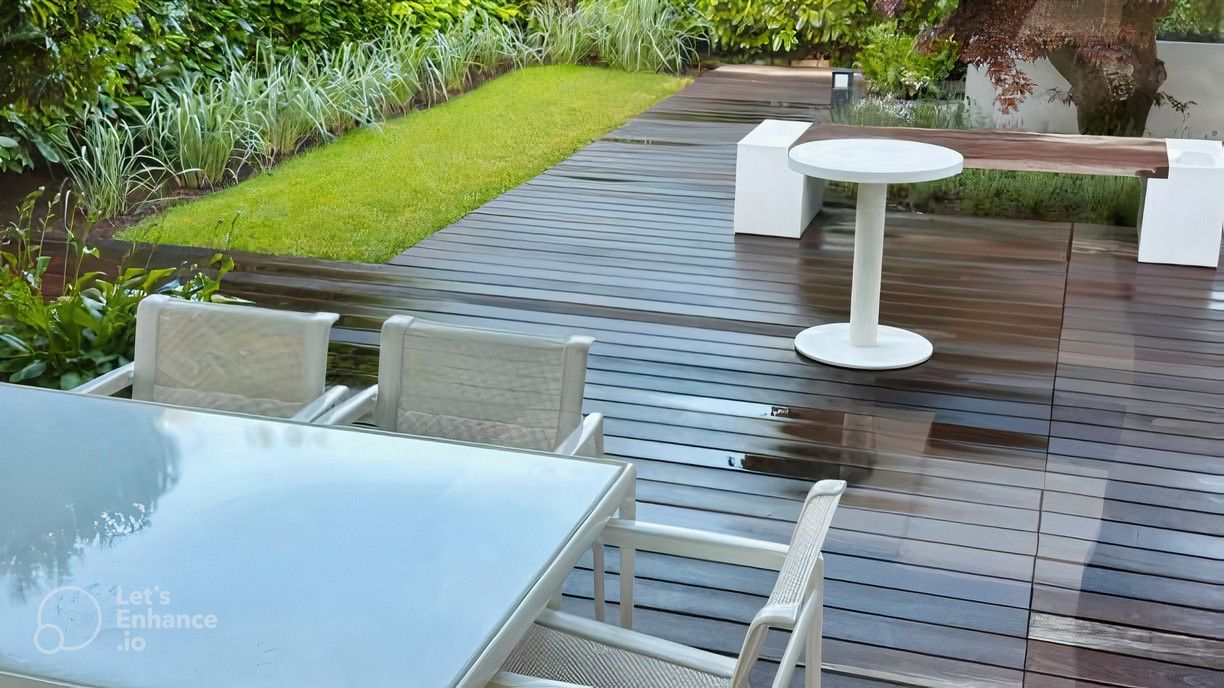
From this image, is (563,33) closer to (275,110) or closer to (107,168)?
(275,110)

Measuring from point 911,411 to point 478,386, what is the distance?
1.74 meters

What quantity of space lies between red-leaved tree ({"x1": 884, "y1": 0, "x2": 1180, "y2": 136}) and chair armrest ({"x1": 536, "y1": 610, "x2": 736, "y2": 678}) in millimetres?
4890

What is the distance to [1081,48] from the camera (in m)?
6.02

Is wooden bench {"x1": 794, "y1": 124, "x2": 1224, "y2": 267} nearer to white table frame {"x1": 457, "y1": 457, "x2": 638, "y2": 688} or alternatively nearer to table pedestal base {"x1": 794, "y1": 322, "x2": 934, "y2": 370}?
table pedestal base {"x1": 794, "y1": 322, "x2": 934, "y2": 370}

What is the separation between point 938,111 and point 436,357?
5.27 m

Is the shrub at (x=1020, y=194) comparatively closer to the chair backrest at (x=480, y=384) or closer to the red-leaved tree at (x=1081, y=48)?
the red-leaved tree at (x=1081, y=48)

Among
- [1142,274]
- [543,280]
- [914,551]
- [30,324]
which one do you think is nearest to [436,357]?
→ [914,551]

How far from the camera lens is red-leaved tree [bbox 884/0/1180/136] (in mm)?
5938

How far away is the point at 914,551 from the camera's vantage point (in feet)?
9.93

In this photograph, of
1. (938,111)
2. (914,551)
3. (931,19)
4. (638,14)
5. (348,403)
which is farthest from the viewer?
(638,14)

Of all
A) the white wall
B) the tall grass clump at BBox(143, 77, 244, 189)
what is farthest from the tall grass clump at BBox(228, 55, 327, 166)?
the white wall

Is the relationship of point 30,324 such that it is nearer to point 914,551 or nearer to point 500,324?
point 500,324

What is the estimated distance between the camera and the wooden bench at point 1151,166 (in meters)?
5.47

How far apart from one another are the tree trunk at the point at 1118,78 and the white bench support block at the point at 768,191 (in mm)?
1475
